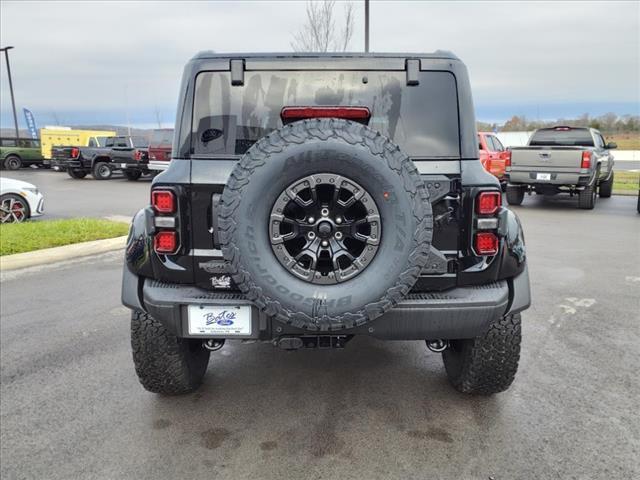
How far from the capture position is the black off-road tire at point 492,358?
9.53 ft

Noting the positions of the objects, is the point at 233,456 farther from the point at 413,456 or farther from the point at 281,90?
the point at 281,90

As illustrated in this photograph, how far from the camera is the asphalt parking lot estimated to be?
8.29ft

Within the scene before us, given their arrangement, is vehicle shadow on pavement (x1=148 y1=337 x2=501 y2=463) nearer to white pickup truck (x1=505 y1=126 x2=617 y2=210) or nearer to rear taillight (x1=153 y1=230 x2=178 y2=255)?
rear taillight (x1=153 y1=230 x2=178 y2=255)

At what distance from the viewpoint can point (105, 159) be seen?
71.2 feet

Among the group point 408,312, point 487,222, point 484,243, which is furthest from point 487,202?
point 408,312

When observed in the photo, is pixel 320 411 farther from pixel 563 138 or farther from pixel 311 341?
pixel 563 138

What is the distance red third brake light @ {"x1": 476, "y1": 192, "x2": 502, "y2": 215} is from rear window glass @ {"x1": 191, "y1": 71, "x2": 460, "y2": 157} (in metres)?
0.28

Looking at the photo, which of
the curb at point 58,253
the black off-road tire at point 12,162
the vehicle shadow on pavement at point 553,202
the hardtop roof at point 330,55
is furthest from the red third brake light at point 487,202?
the black off-road tire at point 12,162

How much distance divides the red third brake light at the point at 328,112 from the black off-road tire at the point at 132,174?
19.9 meters

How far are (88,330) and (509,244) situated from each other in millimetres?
3489

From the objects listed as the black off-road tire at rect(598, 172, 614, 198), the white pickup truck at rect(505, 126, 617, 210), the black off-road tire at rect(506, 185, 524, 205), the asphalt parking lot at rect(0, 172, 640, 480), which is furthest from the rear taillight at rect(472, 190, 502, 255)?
the black off-road tire at rect(598, 172, 614, 198)

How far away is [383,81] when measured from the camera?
9.04 feet

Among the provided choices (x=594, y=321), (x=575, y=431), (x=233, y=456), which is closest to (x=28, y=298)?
(x=233, y=456)

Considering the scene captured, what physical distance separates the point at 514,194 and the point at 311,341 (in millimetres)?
11819
